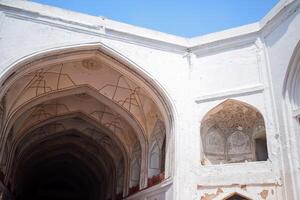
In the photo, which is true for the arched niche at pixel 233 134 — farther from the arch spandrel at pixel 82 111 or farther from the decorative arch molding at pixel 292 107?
the arch spandrel at pixel 82 111

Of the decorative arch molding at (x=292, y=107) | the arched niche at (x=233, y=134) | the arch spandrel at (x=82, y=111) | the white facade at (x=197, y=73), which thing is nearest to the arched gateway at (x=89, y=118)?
the arch spandrel at (x=82, y=111)

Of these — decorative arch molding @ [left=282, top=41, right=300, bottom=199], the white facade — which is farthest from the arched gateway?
decorative arch molding @ [left=282, top=41, right=300, bottom=199]

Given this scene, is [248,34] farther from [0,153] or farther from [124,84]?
[0,153]

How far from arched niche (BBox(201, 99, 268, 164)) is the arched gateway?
43.2 inches

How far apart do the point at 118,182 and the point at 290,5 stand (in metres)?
9.32

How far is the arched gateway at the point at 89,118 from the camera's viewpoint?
929 cm

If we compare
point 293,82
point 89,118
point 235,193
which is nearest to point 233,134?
point 235,193

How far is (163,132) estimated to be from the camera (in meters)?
10.3

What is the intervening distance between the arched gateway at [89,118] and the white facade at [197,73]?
5.2 inches

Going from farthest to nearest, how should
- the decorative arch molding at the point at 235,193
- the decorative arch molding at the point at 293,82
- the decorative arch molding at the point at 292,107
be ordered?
the decorative arch molding at the point at 293,82 → the decorative arch molding at the point at 235,193 → the decorative arch molding at the point at 292,107

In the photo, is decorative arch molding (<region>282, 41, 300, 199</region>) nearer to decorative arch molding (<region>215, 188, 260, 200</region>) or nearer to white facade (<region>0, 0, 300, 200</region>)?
A: white facade (<region>0, 0, 300, 200</region>)

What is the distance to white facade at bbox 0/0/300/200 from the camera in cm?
762

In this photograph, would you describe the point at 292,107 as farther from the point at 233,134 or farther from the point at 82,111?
the point at 82,111

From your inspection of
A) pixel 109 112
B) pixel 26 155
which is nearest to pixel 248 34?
pixel 109 112
